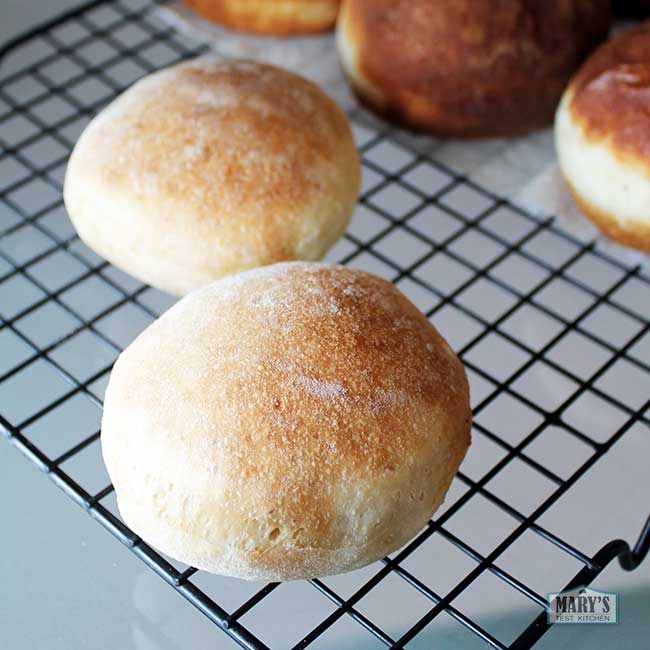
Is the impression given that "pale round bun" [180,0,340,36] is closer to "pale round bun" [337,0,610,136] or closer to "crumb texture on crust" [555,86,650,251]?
"pale round bun" [337,0,610,136]

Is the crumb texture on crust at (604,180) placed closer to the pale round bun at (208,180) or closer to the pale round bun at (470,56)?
the pale round bun at (470,56)

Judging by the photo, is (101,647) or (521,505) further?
(521,505)

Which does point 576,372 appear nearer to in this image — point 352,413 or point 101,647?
point 352,413

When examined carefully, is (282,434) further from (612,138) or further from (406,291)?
(612,138)

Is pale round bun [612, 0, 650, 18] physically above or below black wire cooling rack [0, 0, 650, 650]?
above

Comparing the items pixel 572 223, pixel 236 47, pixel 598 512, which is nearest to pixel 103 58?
pixel 236 47

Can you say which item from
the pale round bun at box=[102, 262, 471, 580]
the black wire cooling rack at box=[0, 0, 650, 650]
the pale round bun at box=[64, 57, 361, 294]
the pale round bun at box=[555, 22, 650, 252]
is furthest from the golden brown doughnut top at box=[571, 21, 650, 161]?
the pale round bun at box=[102, 262, 471, 580]

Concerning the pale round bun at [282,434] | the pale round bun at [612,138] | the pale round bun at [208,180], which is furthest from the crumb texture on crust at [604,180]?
the pale round bun at [282,434]
